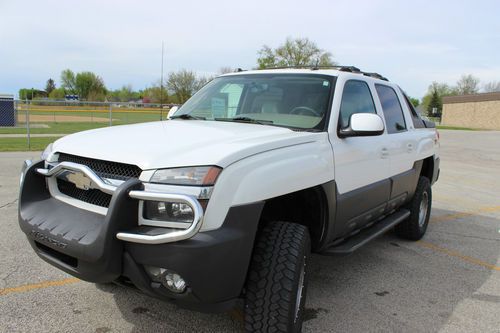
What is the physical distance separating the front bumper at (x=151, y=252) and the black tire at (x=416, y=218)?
11.1ft

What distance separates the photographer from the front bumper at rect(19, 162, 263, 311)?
7.79ft

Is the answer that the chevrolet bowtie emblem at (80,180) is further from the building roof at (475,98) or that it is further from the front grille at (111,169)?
the building roof at (475,98)

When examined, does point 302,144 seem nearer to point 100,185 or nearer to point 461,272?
point 100,185

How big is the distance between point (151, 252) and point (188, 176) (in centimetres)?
45

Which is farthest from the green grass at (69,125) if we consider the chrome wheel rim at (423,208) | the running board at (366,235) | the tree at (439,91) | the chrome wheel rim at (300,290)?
the tree at (439,91)

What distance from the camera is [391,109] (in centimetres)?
495

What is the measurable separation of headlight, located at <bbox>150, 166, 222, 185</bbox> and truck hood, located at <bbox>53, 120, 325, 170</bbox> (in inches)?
1.1

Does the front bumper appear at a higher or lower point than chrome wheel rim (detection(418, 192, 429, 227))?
higher

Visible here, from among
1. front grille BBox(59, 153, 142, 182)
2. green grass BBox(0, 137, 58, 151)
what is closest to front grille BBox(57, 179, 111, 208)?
front grille BBox(59, 153, 142, 182)

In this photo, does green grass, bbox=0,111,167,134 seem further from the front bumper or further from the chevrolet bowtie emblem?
the front bumper

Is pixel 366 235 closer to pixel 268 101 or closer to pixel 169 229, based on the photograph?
pixel 268 101

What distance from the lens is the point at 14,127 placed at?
2228cm

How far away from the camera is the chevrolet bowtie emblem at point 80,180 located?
8.85 feet

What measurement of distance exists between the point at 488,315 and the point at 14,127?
23296mm
